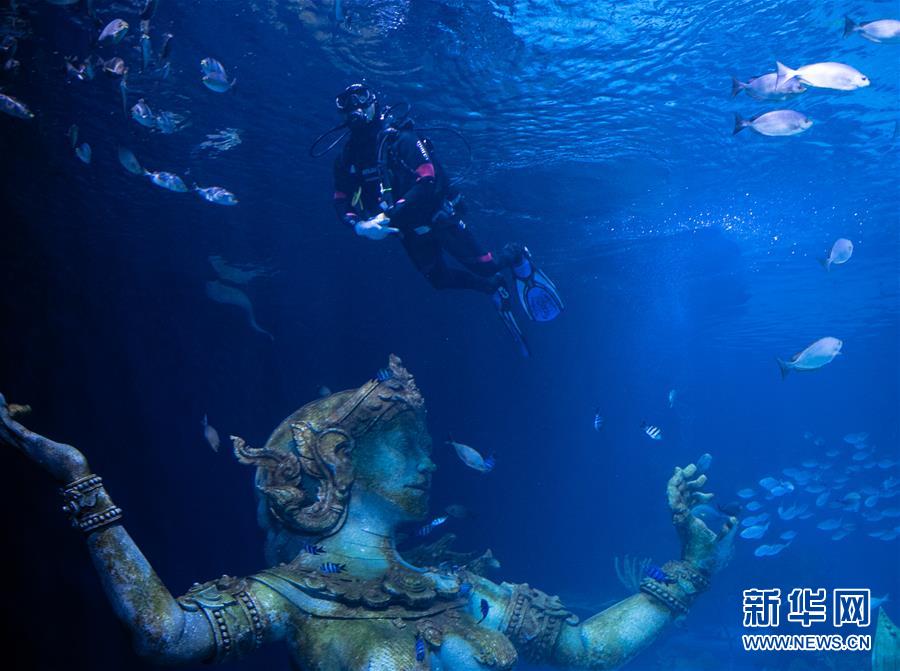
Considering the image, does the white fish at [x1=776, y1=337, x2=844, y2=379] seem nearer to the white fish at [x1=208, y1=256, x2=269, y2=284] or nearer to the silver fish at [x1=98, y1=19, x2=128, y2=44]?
the silver fish at [x1=98, y1=19, x2=128, y2=44]

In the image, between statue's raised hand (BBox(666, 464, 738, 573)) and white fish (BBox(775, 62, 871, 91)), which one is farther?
white fish (BBox(775, 62, 871, 91))

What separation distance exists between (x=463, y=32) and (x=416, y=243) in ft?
14.0

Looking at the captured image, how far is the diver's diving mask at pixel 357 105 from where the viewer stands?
684 centimetres

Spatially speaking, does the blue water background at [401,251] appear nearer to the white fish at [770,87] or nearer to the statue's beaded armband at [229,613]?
the white fish at [770,87]

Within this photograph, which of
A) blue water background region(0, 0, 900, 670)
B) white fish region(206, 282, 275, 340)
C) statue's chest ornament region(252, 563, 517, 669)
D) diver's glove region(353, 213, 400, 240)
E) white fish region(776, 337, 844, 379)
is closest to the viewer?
statue's chest ornament region(252, 563, 517, 669)

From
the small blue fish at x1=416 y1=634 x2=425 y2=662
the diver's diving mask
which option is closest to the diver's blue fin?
the diver's diving mask

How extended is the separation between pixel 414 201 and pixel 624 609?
500 centimetres

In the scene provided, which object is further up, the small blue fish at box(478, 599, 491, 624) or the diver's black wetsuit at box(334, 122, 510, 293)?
the diver's black wetsuit at box(334, 122, 510, 293)

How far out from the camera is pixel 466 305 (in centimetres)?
2109

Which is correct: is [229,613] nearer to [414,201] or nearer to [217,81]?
[414,201]

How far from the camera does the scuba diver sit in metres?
6.84

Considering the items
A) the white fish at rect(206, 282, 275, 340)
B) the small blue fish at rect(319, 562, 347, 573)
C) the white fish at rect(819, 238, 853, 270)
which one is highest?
the white fish at rect(206, 282, 275, 340)

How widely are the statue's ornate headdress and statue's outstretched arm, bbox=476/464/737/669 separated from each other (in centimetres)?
161

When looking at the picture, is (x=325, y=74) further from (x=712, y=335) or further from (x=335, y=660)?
(x=712, y=335)
